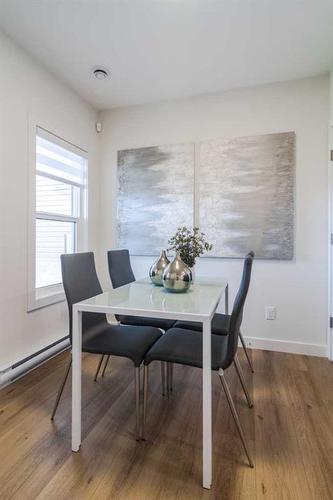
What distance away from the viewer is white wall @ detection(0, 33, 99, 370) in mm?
1974

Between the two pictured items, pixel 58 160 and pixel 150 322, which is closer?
pixel 150 322

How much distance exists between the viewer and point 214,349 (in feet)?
4.86

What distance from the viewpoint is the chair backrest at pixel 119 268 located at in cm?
216

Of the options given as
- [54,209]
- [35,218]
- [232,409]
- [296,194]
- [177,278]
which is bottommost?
[232,409]

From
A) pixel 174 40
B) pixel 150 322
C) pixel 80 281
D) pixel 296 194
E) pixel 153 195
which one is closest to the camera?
pixel 80 281

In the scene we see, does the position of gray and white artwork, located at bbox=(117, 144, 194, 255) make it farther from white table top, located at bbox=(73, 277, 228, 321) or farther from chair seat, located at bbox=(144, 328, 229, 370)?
chair seat, located at bbox=(144, 328, 229, 370)

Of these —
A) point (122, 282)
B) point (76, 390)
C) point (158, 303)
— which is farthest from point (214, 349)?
point (122, 282)

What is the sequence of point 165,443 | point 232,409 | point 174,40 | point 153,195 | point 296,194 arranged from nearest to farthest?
point 232,409, point 165,443, point 174,40, point 296,194, point 153,195

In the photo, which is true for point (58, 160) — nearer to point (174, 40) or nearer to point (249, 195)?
point (174, 40)

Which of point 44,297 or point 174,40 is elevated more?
point 174,40

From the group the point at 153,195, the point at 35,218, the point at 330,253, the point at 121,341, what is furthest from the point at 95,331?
the point at 330,253

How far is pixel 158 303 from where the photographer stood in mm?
1441

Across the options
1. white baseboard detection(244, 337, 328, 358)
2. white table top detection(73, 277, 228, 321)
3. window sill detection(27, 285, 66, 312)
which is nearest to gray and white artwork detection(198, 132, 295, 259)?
white baseboard detection(244, 337, 328, 358)

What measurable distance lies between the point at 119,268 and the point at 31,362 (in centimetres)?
100
